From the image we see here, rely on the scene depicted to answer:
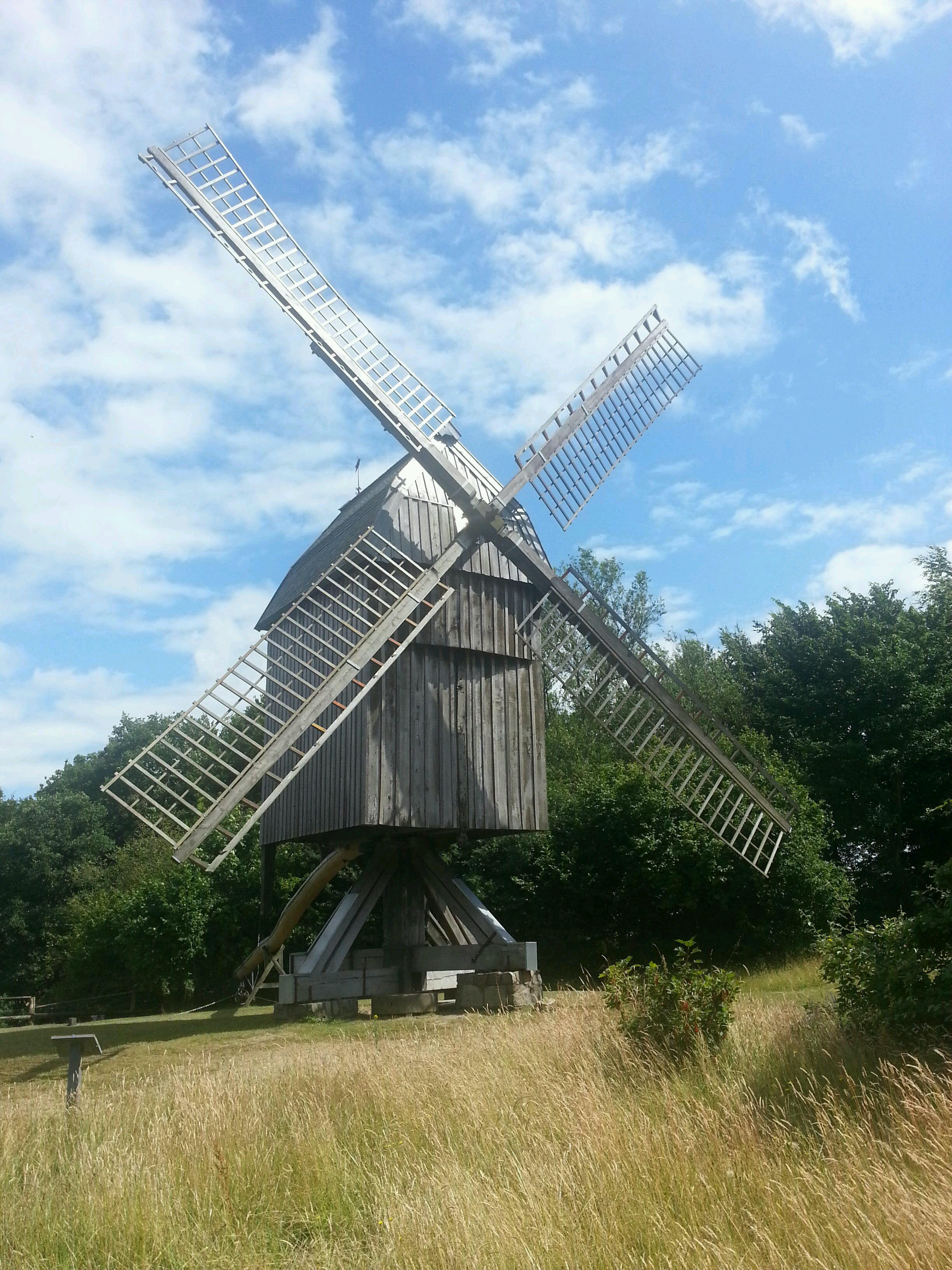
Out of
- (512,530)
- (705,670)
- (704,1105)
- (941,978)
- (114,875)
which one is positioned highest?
(705,670)

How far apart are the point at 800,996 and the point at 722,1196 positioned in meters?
6.75

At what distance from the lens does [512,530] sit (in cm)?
1284

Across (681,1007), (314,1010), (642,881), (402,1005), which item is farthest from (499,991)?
(642,881)

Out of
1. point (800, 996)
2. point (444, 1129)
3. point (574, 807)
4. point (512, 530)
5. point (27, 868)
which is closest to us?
point (444, 1129)


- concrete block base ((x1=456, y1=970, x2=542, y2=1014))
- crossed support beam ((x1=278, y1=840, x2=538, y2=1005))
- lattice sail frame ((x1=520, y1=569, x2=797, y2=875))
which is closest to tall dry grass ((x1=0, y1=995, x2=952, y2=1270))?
concrete block base ((x1=456, y1=970, x2=542, y2=1014))

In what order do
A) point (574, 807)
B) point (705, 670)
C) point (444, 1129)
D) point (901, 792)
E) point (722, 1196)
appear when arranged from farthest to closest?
point (705, 670), point (901, 792), point (574, 807), point (444, 1129), point (722, 1196)

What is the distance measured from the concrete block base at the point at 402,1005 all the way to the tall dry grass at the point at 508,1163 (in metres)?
4.46

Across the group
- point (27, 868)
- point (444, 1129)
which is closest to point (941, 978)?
point (444, 1129)

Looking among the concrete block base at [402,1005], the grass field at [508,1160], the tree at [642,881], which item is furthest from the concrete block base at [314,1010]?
the tree at [642,881]

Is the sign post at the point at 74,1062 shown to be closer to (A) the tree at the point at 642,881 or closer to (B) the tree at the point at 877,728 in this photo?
(A) the tree at the point at 642,881

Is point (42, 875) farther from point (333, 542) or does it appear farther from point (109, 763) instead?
point (333, 542)

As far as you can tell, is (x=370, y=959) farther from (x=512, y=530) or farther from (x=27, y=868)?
(x=27, y=868)

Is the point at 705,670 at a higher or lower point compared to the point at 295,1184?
higher

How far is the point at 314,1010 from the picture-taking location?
11.5m
